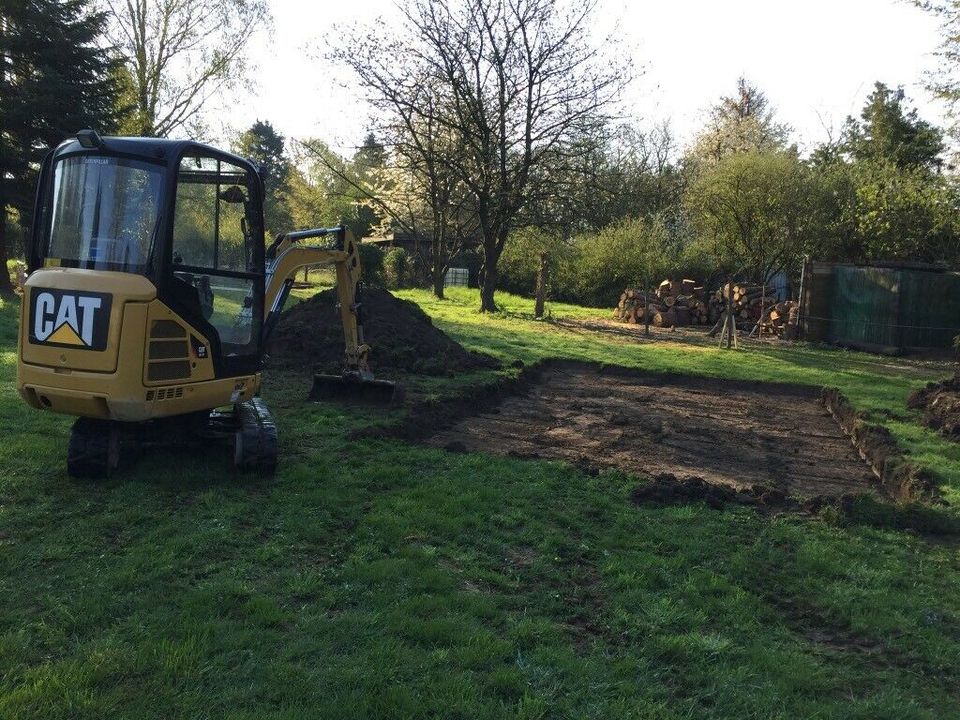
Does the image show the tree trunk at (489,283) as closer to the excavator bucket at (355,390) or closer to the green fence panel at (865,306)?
the green fence panel at (865,306)

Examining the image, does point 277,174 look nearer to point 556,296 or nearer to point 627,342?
point 556,296

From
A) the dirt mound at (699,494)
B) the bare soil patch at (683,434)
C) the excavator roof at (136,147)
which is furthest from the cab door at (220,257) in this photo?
the dirt mound at (699,494)

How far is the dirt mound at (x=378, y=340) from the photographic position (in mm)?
12586

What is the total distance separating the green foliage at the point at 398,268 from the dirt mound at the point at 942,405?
92.0 ft

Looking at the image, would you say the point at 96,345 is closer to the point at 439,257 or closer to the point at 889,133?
the point at 439,257

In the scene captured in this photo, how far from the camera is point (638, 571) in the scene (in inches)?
198

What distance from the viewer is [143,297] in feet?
18.3

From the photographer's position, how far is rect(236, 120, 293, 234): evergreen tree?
56.4 meters

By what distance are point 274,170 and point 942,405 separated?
257 feet

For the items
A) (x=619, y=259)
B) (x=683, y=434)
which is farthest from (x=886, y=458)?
(x=619, y=259)

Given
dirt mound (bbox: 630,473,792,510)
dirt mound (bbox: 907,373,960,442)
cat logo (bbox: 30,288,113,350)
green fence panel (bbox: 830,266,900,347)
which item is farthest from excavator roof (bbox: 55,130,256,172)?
green fence panel (bbox: 830,266,900,347)

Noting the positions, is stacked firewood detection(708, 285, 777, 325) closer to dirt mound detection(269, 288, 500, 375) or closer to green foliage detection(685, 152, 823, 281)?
green foliage detection(685, 152, 823, 281)

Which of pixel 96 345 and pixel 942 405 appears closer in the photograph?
pixel 96 345

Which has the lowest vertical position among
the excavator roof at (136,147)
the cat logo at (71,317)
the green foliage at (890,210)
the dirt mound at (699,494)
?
the dirt mound at (699,494)
